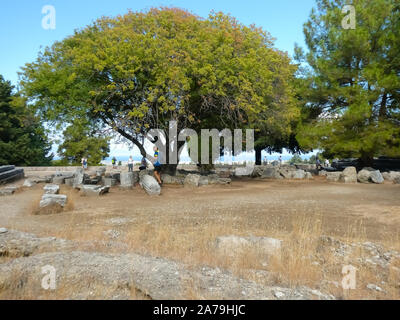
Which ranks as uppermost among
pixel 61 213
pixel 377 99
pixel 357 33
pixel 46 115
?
pixel 357 33

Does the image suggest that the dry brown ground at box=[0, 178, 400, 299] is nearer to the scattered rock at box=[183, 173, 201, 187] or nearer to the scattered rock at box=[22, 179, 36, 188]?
the scattered rock at box=[22, 179, 36, 188]

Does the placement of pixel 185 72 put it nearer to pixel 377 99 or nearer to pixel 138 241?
pixel 138 241

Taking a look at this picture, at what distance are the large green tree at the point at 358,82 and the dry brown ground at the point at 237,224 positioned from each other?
30.0 feet

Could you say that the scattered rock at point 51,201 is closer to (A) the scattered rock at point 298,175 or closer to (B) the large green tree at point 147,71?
(B) the large green tree at point 147,71

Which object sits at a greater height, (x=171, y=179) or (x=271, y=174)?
(x=171, y=179)

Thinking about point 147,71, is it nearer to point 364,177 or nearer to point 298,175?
point 298,175

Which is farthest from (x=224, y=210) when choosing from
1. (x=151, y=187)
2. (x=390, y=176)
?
(x=390, y=176)

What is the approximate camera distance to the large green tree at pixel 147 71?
16219 millimetres

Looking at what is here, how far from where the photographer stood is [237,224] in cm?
859

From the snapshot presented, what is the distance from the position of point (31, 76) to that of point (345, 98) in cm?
2097

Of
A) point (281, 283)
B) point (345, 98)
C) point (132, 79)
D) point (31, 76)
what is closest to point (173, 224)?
point (281, 283)

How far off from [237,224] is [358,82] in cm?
1945

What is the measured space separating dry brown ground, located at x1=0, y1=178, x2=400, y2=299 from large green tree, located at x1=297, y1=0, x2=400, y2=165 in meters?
9.14

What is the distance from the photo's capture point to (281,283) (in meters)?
4.54
